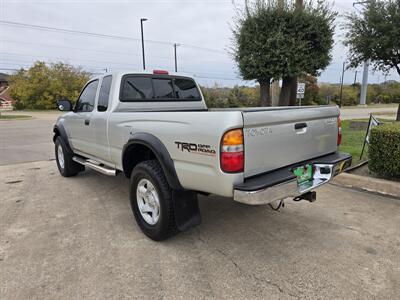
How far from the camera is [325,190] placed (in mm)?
4867

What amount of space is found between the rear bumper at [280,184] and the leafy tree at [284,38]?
6.03 m

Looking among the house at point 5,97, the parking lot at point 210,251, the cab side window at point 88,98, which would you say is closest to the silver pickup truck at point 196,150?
the cab side window at point 88,98

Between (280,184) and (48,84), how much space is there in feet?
135

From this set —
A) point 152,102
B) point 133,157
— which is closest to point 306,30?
point 152,102

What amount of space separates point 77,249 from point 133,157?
3.98 feet

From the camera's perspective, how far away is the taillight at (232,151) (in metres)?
2.38

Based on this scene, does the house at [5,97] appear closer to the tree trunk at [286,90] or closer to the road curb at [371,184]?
the tree trunk at [286,90]

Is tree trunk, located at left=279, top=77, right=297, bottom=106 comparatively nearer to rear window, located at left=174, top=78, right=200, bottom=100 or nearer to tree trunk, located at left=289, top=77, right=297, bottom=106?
tree trunk, located at left=289, top=77, right=297, bottom=106

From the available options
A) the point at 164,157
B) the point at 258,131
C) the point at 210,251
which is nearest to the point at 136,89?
the point at 164,157

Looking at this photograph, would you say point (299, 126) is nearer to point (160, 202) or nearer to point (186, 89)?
point (160, 202)

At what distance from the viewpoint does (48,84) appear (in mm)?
37375

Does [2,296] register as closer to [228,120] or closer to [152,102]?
[228,120]

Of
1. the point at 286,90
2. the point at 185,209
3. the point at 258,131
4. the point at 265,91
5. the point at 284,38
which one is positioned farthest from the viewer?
the point at 265,91

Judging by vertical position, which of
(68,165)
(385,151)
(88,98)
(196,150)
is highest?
(88,98)
